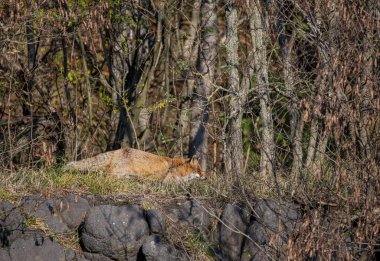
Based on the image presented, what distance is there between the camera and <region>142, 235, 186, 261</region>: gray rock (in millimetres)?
8945

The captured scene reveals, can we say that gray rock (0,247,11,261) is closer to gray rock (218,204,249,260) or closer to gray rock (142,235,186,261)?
gray rock (142,235,186,261)

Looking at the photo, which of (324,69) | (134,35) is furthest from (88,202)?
(134,35)

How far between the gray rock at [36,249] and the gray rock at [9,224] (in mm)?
82

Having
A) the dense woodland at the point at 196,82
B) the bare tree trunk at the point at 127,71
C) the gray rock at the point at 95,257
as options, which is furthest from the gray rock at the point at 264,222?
the bare tree trunk at the point at 127,71

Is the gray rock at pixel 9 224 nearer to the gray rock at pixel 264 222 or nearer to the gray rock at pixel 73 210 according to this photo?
the gray rock at pixel 73 210

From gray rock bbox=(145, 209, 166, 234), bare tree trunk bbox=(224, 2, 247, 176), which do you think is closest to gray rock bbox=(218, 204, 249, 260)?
gray rock bbox=(145, 209, 166, 234)

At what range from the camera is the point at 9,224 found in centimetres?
852

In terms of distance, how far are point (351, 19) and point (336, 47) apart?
338 mm

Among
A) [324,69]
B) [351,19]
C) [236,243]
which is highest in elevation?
[351,19]

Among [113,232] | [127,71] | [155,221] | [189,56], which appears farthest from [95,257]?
[189,56]

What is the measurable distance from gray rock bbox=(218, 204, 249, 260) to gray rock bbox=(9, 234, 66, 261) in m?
2.04

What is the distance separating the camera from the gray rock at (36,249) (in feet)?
27.9

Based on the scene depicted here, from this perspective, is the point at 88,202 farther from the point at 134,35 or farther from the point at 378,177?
the point at 134,35

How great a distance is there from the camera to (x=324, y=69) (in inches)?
309
